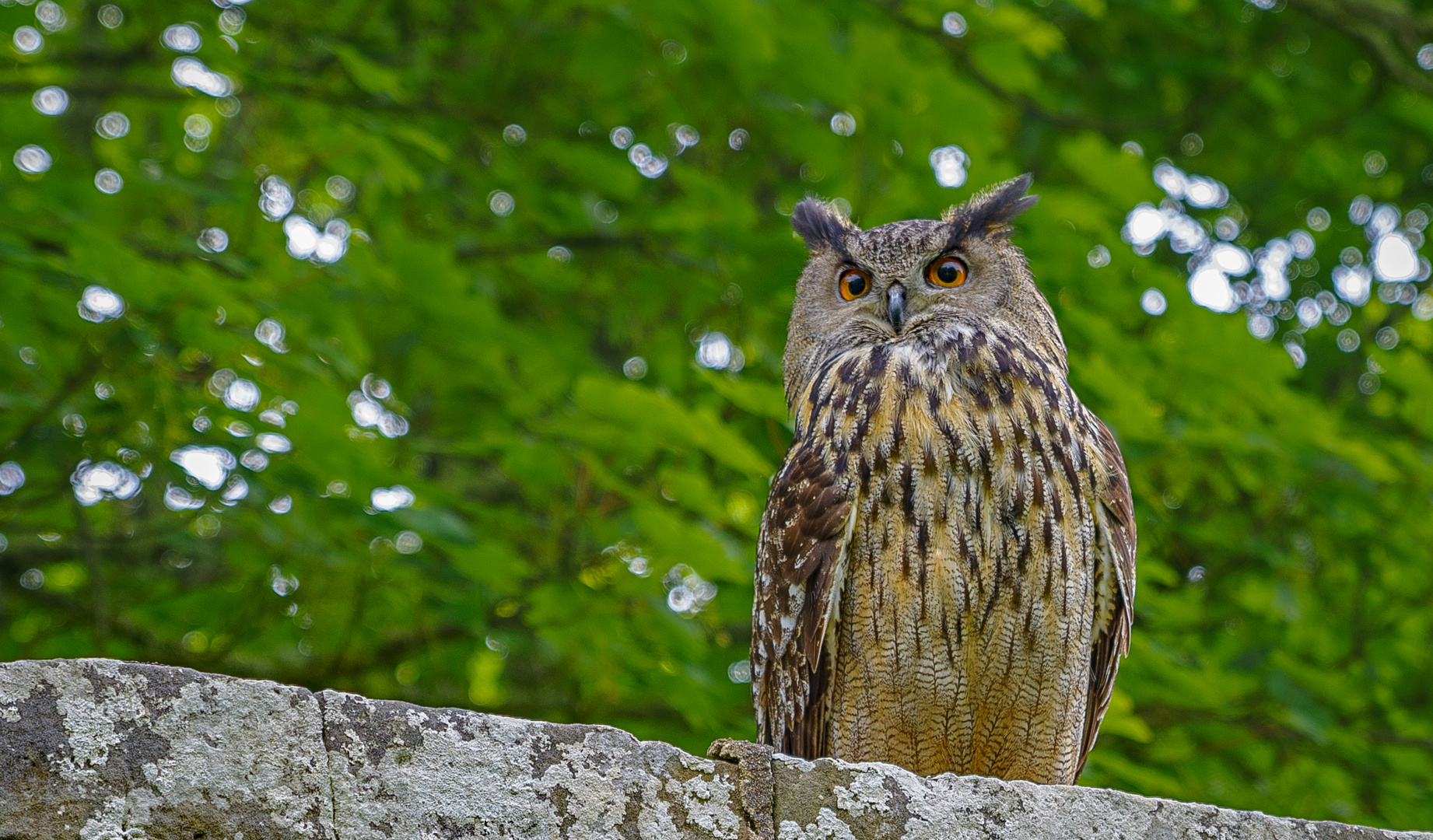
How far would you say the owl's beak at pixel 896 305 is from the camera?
11.4 ft

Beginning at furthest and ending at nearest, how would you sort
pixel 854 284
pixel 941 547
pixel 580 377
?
pixel 580 377
pixel 854 284
pixel 941 547

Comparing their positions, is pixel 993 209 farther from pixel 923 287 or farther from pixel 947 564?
pixel 947 564

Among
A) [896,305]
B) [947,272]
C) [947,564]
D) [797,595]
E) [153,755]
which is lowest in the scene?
[153,755]

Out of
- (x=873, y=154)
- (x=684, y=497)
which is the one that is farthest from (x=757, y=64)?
(x=684, y=497)

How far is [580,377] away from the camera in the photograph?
13.6 feet

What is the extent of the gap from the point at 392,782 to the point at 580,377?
2.59 m

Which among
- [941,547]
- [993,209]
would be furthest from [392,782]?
[993,209]

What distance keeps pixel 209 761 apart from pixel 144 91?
12.5 ft

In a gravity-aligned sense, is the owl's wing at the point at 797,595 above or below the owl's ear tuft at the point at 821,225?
below

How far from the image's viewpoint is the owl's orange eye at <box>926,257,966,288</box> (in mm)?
3602

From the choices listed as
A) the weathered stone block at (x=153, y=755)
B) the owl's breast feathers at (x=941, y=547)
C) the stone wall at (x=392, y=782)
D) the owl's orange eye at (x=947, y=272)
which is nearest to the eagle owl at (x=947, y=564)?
the owl's breast feathers at (x=941, y=547)

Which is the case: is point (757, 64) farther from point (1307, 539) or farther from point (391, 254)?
point (1307, 539)

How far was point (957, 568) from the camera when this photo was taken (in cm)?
286

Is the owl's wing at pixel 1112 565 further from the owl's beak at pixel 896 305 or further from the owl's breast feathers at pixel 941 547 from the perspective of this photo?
the owl's beak at pixel 896 305
